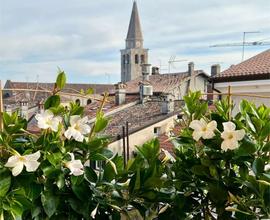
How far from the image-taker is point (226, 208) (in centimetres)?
91

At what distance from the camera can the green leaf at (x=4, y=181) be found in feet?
2.51

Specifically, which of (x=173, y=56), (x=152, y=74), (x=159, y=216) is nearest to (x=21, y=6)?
(x=159, y=216)

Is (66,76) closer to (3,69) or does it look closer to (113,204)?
(113,204)

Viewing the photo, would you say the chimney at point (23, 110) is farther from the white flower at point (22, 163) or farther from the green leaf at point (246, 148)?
the green leaf at point (246, 148)

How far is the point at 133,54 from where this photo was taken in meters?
40.9

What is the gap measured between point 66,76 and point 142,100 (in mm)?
12544

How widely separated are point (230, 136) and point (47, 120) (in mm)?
453

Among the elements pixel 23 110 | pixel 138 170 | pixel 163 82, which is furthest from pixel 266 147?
pixel 163 82

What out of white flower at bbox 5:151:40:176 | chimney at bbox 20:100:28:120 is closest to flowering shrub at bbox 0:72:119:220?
white flower at bbox 5:151:40:176

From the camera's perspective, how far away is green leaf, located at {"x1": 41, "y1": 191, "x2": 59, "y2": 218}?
81 cm

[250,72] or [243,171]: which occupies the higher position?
[250,72]

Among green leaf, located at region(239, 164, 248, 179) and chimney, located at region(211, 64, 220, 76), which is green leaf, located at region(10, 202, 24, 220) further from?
chimney, located at region(211, 64, 220, 76)

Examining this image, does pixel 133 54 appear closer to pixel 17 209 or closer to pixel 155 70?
pixel 155 70

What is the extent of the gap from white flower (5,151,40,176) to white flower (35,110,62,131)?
8 centimetres
